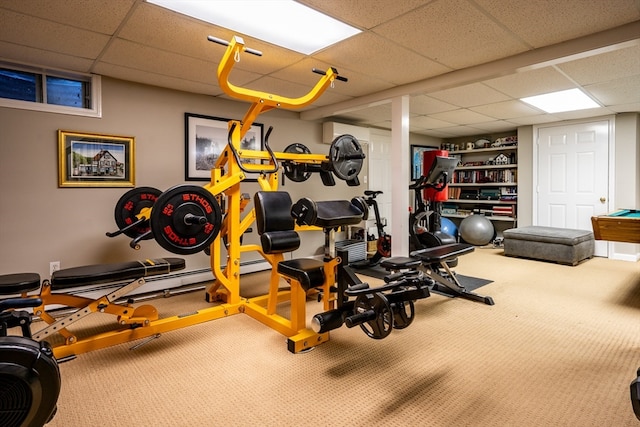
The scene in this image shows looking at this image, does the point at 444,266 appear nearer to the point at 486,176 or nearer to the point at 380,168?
the point at 380,168

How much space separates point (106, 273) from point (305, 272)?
4.04 feet

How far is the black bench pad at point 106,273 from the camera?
211cm

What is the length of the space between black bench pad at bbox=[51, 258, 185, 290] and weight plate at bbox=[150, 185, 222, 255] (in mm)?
202

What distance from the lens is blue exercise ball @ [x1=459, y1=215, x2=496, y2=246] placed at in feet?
20.4

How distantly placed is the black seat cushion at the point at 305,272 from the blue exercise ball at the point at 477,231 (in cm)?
459

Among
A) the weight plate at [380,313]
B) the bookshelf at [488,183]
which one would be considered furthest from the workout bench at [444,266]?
the bookshelf at [488,183]

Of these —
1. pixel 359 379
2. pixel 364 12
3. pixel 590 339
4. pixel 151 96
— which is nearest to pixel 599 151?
pixel 590 339

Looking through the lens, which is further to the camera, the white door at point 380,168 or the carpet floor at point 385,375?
the white door at point 380,168

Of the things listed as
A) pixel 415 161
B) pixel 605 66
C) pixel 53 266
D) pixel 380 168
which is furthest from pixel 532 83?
pixel 53 266

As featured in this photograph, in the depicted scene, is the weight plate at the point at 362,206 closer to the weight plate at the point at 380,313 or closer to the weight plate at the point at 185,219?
the weight plate at the point at 380,313

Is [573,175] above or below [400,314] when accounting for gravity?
above

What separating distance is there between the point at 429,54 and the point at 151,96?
274 centimetres

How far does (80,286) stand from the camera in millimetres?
2146

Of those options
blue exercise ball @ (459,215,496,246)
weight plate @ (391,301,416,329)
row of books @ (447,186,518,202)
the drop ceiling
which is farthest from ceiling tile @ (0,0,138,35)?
row of books @ (447,186,518,202)
